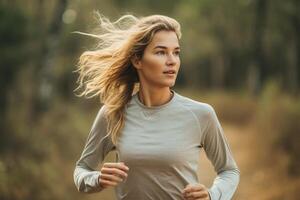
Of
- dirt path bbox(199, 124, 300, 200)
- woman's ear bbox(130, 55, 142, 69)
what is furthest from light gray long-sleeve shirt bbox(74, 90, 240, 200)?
dirt path bbox(199, 124, 300, 200)

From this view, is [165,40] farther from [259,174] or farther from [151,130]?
[259,174]

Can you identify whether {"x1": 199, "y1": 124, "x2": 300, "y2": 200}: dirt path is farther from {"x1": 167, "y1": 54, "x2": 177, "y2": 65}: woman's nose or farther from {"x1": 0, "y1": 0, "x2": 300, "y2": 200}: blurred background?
{"x1": 167, "y1": 54, "x2": 177, "y2": 65}: woman's nose

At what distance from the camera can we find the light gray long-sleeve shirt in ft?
13.1

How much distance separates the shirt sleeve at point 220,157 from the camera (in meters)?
4.14

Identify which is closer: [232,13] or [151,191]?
[151,191]

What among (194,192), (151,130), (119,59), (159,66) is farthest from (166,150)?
(119,59)

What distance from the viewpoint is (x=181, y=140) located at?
4.05 meters

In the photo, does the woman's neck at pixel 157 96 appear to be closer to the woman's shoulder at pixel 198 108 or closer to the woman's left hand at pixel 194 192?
the woman's shoulder at pixel 198 108

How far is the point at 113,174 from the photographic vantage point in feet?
12.6

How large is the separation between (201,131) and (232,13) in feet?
107

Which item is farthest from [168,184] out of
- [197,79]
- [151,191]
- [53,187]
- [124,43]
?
[197,79]

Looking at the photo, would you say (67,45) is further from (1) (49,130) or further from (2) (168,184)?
(2) (168,184)

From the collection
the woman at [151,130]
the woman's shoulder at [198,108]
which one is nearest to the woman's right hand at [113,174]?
the woman at [151,130]

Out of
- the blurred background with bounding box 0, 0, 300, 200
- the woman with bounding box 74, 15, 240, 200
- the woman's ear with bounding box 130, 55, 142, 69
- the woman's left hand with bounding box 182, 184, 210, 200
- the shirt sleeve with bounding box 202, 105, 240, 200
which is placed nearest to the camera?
the woman's left hand with bounding box 182, 184, 210, 200
